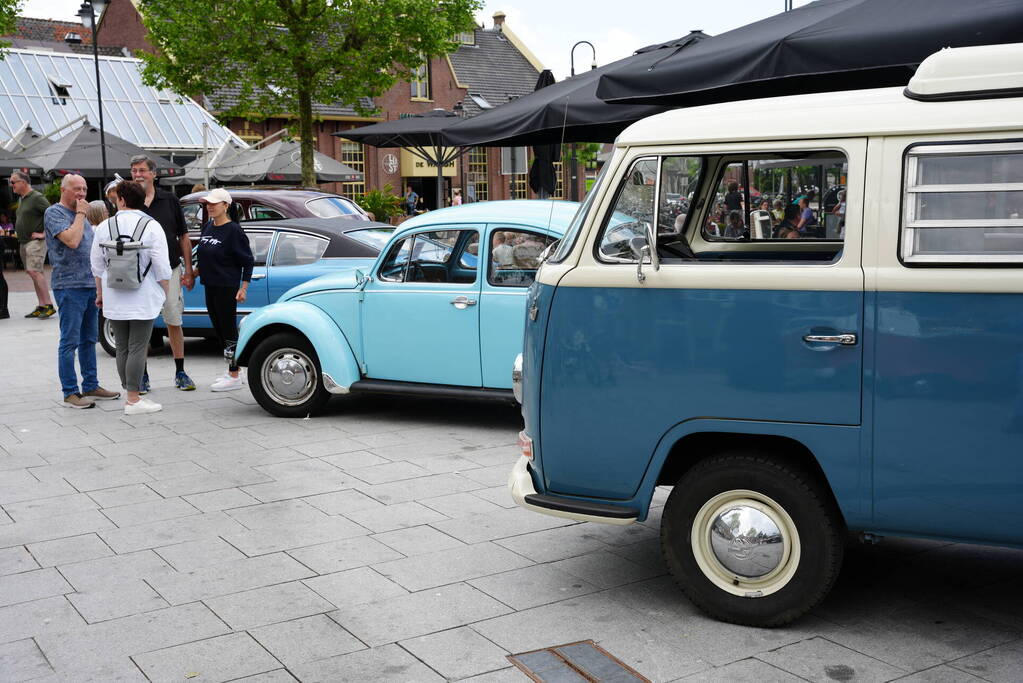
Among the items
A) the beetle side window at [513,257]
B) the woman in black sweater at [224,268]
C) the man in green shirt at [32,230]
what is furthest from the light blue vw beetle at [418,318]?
the man in green shirt at [32,230]

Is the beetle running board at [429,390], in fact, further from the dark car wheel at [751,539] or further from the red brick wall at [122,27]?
the red brick wall at [122,27]

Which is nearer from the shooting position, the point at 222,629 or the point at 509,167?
the point at 222,629

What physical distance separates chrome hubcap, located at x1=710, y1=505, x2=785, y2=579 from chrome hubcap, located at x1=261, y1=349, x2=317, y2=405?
500 centimetres

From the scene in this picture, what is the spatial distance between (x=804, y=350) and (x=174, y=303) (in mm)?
7284

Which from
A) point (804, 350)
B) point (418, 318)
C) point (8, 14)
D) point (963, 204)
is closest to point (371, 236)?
point (418, 318)

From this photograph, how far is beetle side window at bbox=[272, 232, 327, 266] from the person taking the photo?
37.3 feet

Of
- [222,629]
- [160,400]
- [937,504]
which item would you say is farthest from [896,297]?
[160,400]

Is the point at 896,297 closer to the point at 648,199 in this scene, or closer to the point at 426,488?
the point at 648,199

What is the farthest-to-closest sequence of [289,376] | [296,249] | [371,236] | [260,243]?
[371,236] < [260,243] < [296,249] < [289,376]

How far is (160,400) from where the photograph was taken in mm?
9633

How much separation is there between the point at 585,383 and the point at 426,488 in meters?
2.41

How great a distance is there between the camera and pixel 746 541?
4328 mm

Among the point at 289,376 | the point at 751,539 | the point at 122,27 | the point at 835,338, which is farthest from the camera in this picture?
the point at 122,27

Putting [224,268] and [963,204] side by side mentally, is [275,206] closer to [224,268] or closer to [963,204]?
[224,268]
